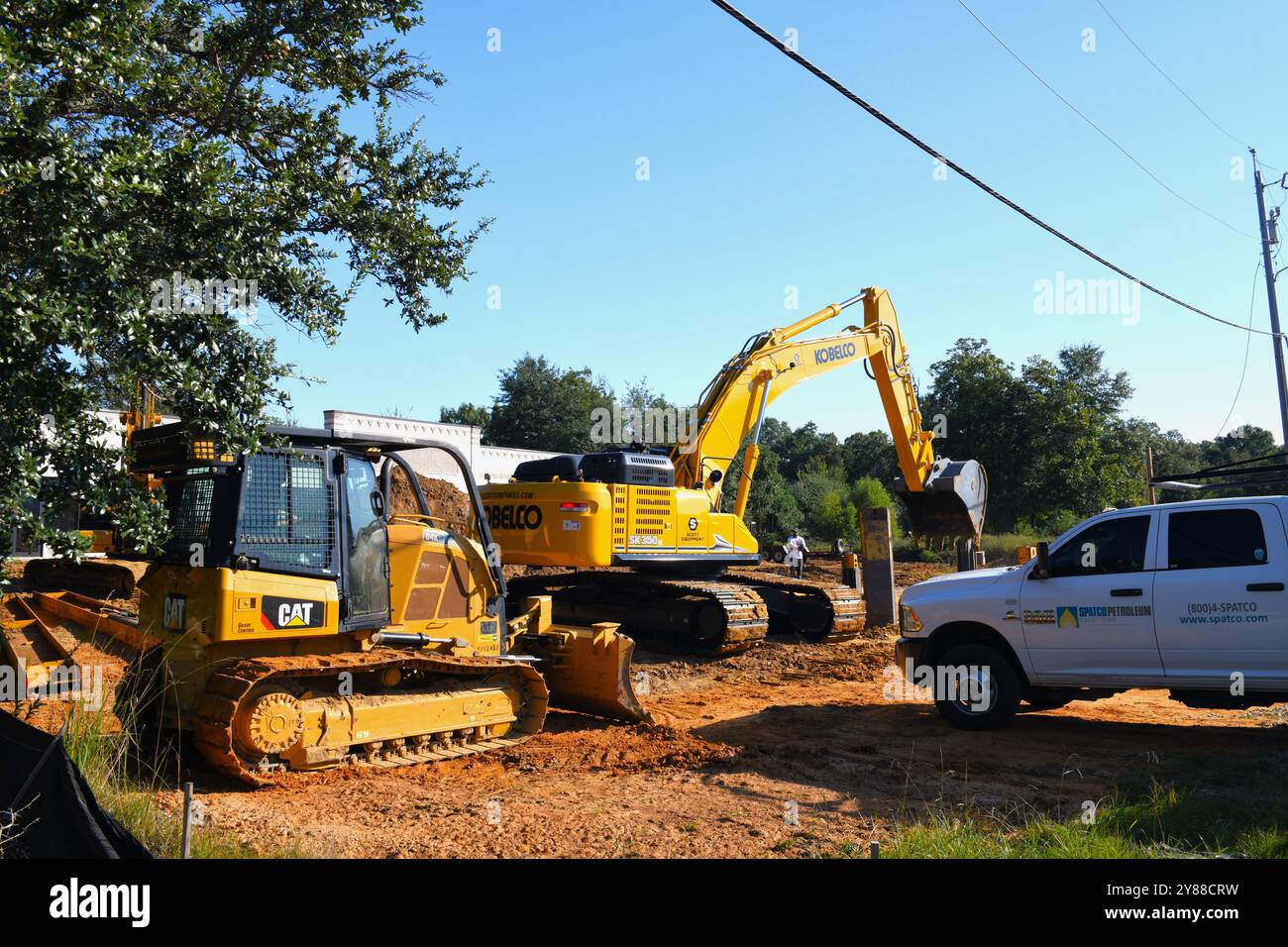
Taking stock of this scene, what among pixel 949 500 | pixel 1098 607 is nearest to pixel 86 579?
pixel 1098 607

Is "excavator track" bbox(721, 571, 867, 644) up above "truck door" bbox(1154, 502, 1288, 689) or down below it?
below

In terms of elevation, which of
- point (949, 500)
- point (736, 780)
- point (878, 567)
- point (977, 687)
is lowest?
point (736, 780)

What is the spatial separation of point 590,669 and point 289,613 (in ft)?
10.2

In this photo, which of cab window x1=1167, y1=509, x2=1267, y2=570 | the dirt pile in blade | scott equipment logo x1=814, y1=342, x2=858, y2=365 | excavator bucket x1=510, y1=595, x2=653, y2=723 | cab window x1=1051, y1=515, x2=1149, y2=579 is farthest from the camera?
the dirt pile in blade

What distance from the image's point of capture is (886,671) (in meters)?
12.0

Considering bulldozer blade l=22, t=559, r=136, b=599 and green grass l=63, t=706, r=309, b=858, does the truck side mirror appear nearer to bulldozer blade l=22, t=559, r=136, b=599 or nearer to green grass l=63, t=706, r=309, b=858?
green grass l=63, t=706, r=309, b=858

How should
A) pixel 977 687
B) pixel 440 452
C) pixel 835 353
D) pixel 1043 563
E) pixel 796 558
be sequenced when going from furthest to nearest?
pixel 440 452
pixel 796 558
pixel 835 353
pixel 977 687
pixel 1043 563

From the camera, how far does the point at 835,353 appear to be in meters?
14.5

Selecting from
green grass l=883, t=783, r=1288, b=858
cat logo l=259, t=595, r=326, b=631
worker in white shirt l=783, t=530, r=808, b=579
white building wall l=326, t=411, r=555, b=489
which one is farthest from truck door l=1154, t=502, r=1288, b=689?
white building wall l=326, t=411, r=555, b=489

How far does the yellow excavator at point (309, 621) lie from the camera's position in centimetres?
634

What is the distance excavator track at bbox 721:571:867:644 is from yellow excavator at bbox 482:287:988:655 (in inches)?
0.9

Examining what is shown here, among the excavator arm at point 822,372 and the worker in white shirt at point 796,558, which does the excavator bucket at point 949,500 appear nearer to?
the excavator arm at point 822,372

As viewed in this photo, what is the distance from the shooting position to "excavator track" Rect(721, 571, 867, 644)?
14.0 meters

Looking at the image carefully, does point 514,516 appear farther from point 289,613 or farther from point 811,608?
point 289,613
